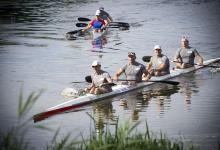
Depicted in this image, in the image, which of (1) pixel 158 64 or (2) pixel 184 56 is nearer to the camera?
(1) pixel 158 64

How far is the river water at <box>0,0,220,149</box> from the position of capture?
19.7 metres

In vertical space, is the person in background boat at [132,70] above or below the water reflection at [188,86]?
above

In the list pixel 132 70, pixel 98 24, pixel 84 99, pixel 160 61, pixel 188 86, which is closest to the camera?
pixel 84 99

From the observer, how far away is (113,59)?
3309 cm

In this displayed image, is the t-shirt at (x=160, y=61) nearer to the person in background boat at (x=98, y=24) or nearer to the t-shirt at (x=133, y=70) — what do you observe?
the t-shirt at (x=133, y=70)

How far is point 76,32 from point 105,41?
3.10 m

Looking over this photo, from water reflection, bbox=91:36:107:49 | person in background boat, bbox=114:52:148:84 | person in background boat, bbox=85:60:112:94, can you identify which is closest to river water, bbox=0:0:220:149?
water reflection, bbox=91:36:107:49

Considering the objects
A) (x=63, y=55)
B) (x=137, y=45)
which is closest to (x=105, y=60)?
(x=63, y=55)

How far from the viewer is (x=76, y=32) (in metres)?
41.2

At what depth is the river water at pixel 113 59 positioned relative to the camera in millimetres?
19705

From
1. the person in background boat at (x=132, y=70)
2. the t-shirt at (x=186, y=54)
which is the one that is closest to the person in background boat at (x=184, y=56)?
the t-shirt at (x=186, y=54)

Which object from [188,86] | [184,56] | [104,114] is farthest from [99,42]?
[104,114]

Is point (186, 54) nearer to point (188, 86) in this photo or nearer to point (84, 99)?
point (188, 86)

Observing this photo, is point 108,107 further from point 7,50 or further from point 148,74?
point 7,50
